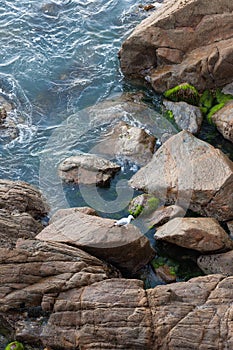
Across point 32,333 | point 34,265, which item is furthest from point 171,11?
point 32,333

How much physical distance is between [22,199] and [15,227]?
6.83 feet

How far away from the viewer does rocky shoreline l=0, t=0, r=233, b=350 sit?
11.5 m

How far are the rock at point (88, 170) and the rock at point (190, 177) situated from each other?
903 millimetres

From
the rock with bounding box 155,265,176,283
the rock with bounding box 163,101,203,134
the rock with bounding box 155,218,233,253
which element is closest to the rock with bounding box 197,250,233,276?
the rock with bounding box 155,218,233,253

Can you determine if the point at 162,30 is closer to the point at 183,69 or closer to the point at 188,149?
the point at 183,69

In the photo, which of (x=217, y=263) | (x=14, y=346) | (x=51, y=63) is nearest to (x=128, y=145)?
(x=217, y=263)

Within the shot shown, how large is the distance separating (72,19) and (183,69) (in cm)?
797

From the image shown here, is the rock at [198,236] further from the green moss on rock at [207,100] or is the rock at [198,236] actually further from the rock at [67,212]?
the green moss on rock at [207,100]

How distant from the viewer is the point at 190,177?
16.5m

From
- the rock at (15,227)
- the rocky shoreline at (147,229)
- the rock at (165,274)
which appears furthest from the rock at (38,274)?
the rock at (165,274)

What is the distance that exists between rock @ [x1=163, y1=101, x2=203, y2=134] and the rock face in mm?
1266

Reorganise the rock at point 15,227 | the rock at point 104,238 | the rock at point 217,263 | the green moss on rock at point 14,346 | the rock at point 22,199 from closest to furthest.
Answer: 1. the green moss on rock at point 14,346
2. the rock at point 15,227
3. the rock at point 104,238
4. the rock at point 217,263
5. the rock at point 22,199

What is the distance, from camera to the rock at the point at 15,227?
13.5 m

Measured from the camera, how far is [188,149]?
17.3 meters
